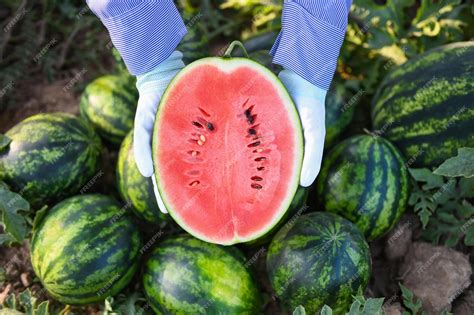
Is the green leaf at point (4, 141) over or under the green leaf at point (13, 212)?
over

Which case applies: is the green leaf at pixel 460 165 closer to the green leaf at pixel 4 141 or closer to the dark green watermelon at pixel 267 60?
the dark green watermelon at pixel 267 60

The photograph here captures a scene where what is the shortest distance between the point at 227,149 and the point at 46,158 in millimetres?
944

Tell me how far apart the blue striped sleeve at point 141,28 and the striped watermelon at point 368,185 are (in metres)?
0.95

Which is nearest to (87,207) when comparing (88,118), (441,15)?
(88,118)

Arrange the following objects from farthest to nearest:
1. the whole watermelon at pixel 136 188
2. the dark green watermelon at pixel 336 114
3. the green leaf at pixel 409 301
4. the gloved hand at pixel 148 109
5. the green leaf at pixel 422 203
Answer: the dark green watermelon at pixel 336 114 → the green leaf at pixel 422 203 → the whole watermelon at pixel 136 188 → the green leaf at pixel 409 301 → the gloved hand at pixel 148 109

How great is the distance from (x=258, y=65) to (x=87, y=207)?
1.02 m

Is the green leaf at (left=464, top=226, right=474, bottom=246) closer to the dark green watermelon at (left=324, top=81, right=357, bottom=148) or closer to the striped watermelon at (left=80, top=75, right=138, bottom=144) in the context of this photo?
the dark green watermelon at (left=324, top=81, right=357, bottom=148)

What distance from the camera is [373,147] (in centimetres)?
255

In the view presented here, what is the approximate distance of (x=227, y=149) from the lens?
221 cm

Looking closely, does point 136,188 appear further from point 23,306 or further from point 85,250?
point 23,306

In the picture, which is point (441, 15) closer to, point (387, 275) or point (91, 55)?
point (387, 275)

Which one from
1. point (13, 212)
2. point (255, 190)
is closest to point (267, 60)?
point (255, 190)

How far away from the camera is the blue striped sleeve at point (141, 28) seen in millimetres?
2240

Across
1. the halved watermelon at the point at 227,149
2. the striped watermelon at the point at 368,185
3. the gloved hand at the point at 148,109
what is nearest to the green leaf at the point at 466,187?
the striped watermelon at the point at 368,185
